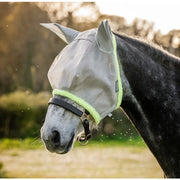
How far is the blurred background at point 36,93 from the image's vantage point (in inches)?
266

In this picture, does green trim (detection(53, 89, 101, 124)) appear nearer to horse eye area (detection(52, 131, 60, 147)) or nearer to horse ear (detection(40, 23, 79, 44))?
horse eye area (detection(52, 131, 60, 147))

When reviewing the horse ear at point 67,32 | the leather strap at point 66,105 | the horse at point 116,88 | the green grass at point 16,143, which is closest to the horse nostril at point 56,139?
the horse at point 116,88

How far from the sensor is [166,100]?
1.71m

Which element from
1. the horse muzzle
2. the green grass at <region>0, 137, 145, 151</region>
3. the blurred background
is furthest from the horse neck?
the green grass at <region>0, 137, 145, 151</region>

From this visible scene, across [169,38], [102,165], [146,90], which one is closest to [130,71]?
[146,90]

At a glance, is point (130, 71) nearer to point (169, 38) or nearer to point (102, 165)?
point (169, 38)

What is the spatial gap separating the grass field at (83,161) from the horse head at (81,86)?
16.4ft

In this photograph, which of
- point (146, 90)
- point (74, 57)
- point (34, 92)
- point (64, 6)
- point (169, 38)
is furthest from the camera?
point (34, 92)

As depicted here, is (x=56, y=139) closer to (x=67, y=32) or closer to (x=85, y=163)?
(x=67, y=32)

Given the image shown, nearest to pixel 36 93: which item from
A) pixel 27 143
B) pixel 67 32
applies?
pixel 27 143

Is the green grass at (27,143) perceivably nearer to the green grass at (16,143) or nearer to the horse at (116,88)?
the green grass at (16,143)

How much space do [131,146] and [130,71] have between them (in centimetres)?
649

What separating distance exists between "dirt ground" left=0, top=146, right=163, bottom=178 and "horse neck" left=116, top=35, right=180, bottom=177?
4.91 meters

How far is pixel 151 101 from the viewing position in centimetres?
170
